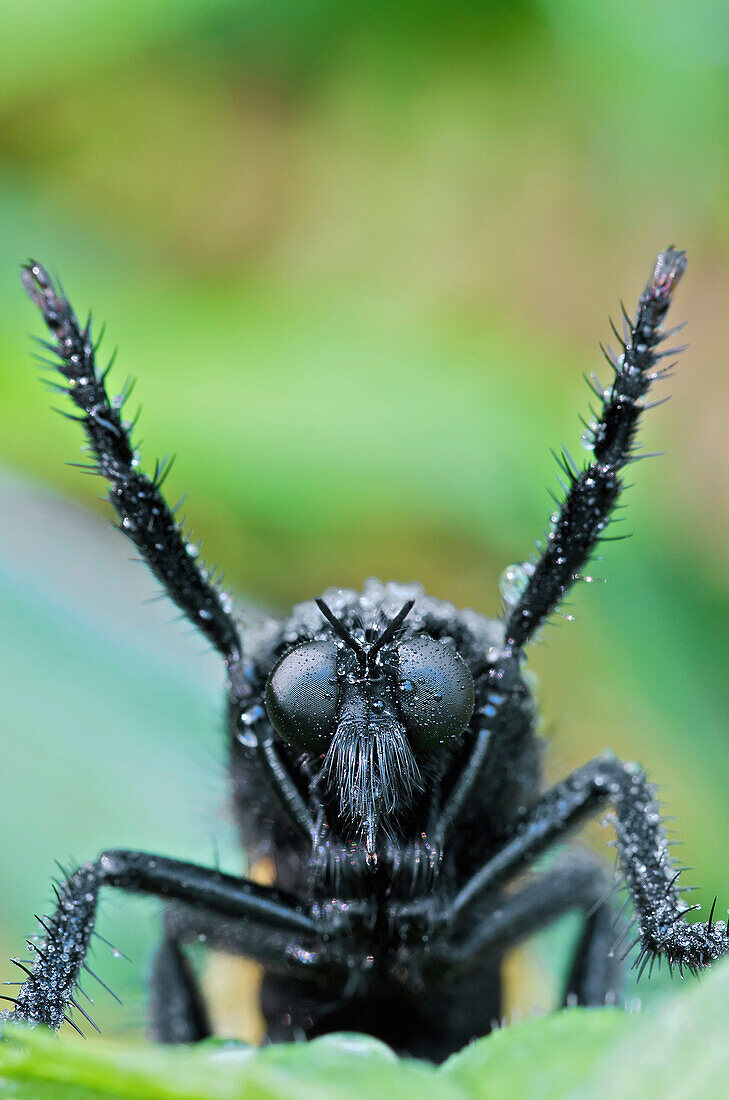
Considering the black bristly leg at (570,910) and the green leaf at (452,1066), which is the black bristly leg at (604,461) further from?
the green leaf at (452,1066)

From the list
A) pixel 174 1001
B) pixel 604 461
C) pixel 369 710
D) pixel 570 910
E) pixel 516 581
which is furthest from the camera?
pixel 174 1001

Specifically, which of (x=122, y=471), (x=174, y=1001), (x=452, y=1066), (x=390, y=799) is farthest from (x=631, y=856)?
(x=174, y=1001)

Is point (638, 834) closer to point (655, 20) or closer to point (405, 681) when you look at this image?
point (405, 681)

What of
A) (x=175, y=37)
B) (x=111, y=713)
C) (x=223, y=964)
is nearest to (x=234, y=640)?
(x=223, y=964)

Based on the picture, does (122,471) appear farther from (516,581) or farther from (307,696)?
(516,581)

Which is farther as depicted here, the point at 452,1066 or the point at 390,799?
the point at 390,799

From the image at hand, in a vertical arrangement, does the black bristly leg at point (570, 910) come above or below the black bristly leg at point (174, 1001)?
above

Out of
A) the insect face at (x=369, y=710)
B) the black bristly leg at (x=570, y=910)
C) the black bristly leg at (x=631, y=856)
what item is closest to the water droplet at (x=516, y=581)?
the insect face at (x=369, y=710)

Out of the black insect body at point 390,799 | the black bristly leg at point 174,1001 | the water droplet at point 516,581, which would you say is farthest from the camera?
the black bristly leg at point 174,1001
